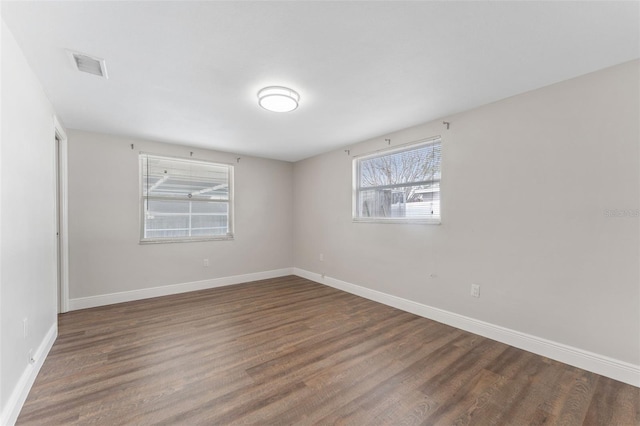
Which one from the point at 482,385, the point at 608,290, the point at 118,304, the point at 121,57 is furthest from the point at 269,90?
the point at 118,304

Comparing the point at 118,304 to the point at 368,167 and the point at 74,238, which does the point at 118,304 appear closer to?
the point at 74,238

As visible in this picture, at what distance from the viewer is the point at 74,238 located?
3.41 m

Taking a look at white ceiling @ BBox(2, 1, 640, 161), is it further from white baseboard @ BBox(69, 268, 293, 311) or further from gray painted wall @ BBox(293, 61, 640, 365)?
white baseboard @ BBox(69, 268, 293, 311)

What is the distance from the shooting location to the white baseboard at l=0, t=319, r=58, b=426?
1.49 metres

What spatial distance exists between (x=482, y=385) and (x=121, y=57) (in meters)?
3.40

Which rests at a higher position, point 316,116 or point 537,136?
point 316,116

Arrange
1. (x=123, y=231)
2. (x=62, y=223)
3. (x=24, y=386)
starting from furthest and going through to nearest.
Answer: (x=123, y=231)
(x=62, y=223)
(x=24, y=386)

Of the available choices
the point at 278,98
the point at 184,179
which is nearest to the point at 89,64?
the point at 278,98

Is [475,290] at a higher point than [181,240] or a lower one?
lower

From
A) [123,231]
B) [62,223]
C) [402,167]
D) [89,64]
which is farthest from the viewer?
[123,231]

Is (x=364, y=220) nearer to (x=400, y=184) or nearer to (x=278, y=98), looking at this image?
(x=400, y=184)

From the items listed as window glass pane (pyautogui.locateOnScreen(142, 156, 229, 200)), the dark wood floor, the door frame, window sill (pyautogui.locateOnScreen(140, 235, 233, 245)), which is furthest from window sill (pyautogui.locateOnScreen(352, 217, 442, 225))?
the door frame

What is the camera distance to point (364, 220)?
4.01 metres

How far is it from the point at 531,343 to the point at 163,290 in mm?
4427
